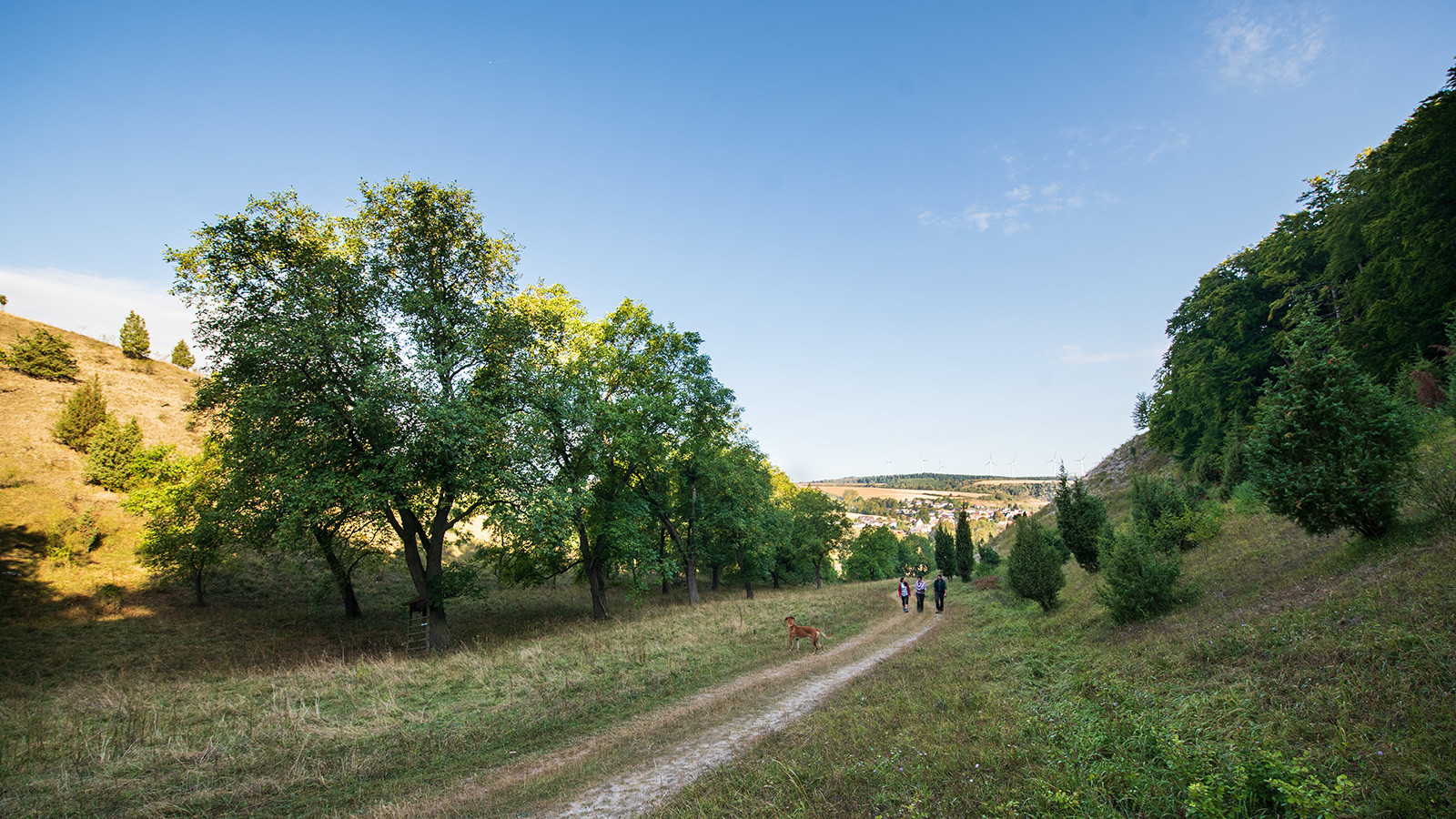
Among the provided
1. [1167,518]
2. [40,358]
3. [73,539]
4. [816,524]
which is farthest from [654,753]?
[40,358]

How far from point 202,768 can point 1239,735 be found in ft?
40.4

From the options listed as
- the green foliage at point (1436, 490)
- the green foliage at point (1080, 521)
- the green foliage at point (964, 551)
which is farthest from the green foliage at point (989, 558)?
the green foliage at point (1436, 490)

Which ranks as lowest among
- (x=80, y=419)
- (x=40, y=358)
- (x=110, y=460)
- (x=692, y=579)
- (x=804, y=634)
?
(x=692, y=579)

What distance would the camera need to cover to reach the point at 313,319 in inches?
583

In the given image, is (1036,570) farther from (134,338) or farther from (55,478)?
(134,338)

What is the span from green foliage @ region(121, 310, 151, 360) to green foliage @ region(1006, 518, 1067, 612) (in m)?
71.2

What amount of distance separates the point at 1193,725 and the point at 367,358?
19.2 m

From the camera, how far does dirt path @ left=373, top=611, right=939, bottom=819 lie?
19.5 ft

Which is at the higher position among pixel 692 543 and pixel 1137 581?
pixel 1137 581

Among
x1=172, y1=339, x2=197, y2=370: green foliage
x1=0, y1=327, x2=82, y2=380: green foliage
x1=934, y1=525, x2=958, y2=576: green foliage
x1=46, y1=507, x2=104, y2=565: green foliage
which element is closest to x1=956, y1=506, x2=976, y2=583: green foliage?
x1=934, y1=525, x2=958, y2=576: green foliage

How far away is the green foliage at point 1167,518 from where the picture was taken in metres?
18.2

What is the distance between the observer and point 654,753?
24.3 feet

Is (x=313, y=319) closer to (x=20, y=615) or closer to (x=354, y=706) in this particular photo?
(x=354, y=706)

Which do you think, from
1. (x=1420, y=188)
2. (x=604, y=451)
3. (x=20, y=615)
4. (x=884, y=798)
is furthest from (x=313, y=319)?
(x=1420, y=188)
